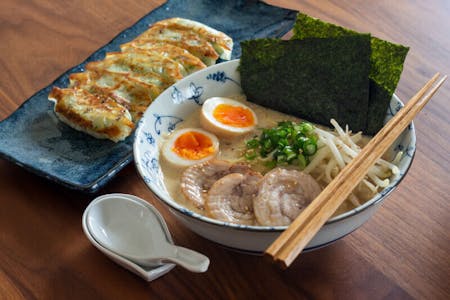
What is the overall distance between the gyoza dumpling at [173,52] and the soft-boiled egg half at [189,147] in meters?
0.47

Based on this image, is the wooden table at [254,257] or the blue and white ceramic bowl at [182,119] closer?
the blue and white ceramic bowl at [182,119]

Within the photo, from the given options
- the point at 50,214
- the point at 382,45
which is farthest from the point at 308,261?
the point at 50,214

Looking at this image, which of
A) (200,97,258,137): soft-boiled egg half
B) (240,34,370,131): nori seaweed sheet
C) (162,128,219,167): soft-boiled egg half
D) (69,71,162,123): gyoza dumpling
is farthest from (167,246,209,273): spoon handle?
(69,71,162,123): gyoza dumpling

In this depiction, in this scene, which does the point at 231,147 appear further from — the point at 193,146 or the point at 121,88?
the point at 121,88

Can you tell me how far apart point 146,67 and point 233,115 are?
19.1 inches

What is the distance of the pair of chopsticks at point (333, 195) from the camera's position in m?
1.03

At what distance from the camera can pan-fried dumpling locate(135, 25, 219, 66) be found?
216 centimetres

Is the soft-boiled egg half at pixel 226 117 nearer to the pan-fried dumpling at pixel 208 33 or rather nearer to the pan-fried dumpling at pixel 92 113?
the pan-fried dumpling at pixel 92 113

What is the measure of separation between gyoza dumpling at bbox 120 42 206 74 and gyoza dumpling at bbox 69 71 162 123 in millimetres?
166

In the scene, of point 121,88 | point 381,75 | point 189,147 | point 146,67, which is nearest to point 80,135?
point 121,88

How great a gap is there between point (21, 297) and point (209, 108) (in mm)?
739

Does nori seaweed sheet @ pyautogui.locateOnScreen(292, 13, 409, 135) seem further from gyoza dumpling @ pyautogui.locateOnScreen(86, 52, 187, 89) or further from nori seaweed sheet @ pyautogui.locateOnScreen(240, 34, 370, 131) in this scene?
gyoza dumpling @ pyautogui.locateOnScreen(86, 52, 187, 89)

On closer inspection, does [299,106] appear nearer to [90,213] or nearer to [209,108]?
[209,108]

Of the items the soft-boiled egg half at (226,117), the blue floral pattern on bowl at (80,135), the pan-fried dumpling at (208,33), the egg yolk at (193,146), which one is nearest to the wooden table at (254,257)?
the blue floral pattern on bowl at (80,135)
